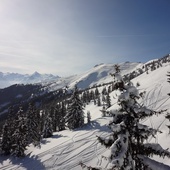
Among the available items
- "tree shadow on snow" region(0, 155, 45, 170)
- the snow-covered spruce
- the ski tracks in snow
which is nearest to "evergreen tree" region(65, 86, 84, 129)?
the ski tracks in snow

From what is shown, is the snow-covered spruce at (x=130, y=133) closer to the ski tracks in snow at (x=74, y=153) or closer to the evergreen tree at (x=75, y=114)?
the ski tracks in snow at (x=74, y=153)

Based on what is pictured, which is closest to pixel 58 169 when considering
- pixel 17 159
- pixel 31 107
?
pixel 17 159

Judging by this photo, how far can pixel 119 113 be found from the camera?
10430mm

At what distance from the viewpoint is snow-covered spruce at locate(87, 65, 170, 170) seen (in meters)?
9.62

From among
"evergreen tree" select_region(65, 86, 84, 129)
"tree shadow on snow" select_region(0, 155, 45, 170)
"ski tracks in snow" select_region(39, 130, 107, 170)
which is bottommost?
"tree shadow on snow" select_region(0, 155, 45, 170)

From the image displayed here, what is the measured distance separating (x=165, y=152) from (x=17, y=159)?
119 feet

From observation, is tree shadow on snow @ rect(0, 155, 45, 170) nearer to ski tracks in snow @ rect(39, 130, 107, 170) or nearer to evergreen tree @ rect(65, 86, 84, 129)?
ski tracks in snow @ rect(39, 130, 107, 170)

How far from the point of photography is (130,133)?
10.2 m

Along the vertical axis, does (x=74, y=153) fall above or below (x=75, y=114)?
below

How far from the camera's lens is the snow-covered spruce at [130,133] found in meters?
9.62

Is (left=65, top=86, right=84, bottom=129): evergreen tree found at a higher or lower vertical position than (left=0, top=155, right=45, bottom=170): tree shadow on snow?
higher

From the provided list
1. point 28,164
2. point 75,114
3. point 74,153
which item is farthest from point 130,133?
point 75,114

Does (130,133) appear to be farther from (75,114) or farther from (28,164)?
(75,114)

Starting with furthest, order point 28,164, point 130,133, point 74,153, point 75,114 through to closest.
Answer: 1. point 75,114
2. point 74,153
3. point 28,164
4. point 130,133
